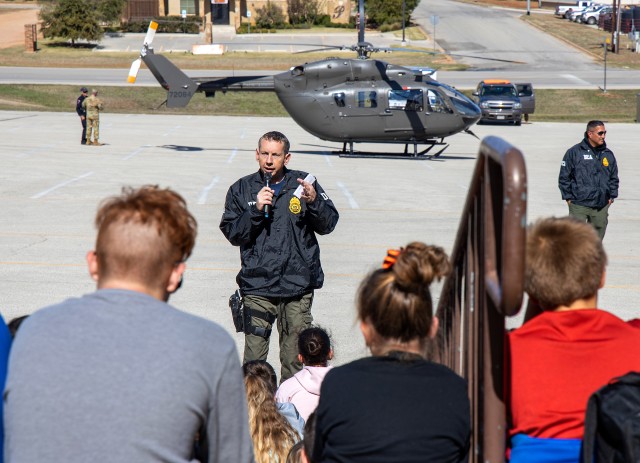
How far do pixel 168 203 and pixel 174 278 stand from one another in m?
0.22

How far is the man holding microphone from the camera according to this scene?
6.68 meters

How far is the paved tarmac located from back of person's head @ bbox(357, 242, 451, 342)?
2.63 metres

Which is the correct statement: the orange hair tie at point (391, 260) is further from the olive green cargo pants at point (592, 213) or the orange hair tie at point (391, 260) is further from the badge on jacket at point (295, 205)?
the olive green cargo pants at point (592, 213)

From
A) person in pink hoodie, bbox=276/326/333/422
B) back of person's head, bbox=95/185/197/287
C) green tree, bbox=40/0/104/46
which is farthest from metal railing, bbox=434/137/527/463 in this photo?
green tree, bbox=40/0/104/46

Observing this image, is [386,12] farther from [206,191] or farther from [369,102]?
[206,191]

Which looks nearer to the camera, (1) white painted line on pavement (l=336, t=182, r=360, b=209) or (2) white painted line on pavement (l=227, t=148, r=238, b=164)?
(1) white painted line on pavement (l=336, t=182, r=360, b=209)

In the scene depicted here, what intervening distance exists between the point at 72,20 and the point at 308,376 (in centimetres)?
5907

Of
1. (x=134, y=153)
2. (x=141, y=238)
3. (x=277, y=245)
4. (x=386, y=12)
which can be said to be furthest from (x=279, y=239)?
(x=386, y=12)

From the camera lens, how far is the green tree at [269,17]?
244 ft

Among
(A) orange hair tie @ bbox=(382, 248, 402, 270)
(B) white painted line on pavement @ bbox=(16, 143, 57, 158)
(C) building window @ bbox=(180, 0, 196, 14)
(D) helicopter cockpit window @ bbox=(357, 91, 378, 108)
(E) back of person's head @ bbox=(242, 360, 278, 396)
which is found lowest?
(B) white painted line on pavement @ bbox=(16, 143, 57, 158)

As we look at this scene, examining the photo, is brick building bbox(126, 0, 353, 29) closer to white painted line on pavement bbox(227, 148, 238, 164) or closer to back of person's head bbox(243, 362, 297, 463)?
white painted line on pavement bbox(227, 148, 238, 164)

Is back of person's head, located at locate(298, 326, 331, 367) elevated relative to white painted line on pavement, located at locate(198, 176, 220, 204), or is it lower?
elevated

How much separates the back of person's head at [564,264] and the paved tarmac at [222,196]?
2666mm

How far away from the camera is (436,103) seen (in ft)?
82.6
